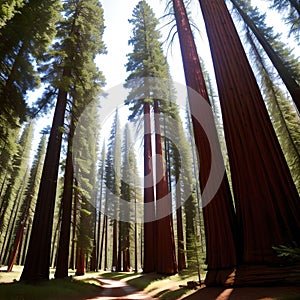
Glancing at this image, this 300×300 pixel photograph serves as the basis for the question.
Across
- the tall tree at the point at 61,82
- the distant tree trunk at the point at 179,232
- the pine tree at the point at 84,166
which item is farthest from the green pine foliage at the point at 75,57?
the distant tree trunk at the point at 179,232

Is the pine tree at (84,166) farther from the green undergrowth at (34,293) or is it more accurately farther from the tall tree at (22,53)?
the green undergrowth at (34,293)

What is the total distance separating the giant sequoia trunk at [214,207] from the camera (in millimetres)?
5234

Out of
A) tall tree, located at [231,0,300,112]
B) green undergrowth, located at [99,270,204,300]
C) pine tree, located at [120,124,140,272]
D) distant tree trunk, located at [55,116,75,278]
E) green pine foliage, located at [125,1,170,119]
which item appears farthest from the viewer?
pine tree, located at [120,124,140,272]

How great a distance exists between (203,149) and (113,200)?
86.3 ft

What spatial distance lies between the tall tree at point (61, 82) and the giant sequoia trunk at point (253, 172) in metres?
6.66

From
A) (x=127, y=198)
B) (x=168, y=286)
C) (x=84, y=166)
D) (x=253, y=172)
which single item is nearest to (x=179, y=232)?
(x=84, y=166)

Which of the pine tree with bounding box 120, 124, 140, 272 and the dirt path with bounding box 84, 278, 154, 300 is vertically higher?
the pine tree with bounding box 120, 124, 140, 272

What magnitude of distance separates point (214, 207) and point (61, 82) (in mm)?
8512

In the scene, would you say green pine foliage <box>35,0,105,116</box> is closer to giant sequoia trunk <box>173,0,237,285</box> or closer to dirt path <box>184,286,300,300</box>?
giant sequoia trunk <box>173,0,237,285</box>

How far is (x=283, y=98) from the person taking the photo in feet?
53.1

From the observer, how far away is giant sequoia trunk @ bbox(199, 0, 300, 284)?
4.43m

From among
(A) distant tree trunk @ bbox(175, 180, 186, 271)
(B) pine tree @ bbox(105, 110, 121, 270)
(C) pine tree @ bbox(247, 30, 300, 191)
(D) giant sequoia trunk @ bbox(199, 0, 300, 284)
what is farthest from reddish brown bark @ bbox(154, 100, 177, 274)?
(B) pine tree @ bbox(105, 110, 121, 270)

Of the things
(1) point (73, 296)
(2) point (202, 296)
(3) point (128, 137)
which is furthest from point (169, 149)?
(2) point (202, 296)

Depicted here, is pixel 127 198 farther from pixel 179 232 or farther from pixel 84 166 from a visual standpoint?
pixel 84 166
